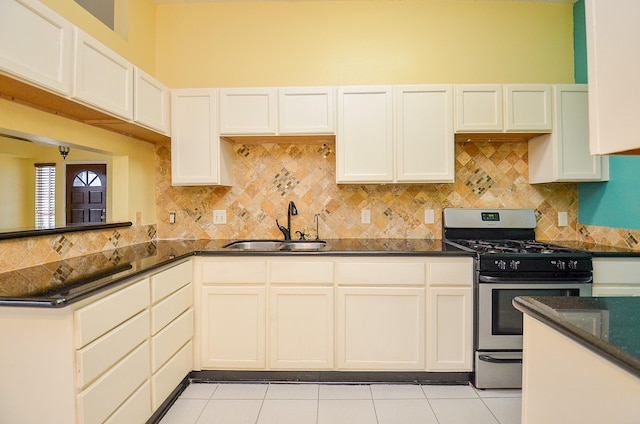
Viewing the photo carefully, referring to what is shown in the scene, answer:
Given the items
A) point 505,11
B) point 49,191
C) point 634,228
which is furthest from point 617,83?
point 505,11

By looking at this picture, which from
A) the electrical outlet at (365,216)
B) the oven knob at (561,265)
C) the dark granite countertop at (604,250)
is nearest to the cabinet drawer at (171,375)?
the electrical outlet at (365,216)

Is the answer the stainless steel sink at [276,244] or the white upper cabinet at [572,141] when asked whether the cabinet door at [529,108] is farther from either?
the stainless steel sink at [276,244]

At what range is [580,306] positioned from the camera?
3.50 feet

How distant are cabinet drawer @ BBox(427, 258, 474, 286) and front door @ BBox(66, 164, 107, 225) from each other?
2.32 m

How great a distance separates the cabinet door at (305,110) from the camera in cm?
272

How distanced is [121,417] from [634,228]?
11.1 feet

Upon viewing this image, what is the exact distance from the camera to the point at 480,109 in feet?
8.90

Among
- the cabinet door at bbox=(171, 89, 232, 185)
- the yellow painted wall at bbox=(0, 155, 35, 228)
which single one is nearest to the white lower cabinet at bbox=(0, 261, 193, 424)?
the yellow painted wall at bbox=(0, 155, 35, 228)

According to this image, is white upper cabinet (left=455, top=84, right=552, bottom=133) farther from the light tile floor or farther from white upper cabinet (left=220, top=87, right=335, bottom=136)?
the light tile floor

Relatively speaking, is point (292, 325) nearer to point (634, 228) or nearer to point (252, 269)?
point (252, 269)

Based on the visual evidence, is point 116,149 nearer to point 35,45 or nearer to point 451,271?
point 35,45

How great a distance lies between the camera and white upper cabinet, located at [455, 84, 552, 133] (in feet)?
8.88

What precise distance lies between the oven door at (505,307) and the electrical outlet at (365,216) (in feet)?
3.44

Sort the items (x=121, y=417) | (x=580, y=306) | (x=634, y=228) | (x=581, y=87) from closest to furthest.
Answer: (x=580, y=306) < (x=121, y=417) < (x=634, y=228) < (x=581, y=87)
